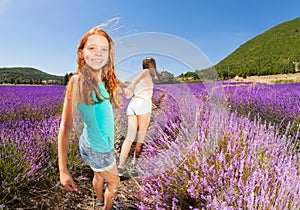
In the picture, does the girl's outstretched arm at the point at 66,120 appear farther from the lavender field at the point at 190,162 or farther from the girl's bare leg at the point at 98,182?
the girl's bare leg at the point at 98,182

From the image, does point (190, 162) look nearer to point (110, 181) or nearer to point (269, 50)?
point (110, 181)

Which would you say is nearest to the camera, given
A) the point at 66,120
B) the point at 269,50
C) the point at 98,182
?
the point at 66,120

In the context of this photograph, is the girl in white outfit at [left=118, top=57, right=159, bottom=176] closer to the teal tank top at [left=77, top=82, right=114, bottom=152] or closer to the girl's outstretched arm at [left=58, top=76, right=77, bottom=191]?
the teal tank top at [left=77, top=82, right=114, bottom=152]

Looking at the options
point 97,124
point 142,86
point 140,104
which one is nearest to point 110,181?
point 97,124

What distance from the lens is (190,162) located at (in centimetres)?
175

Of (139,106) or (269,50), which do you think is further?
(269,50)

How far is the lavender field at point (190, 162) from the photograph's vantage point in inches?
55.6

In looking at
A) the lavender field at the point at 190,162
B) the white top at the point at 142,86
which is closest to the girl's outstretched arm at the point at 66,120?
the lavender field at the point at 190,162

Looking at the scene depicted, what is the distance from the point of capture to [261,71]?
2728cm

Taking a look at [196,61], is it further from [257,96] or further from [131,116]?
[257,96]

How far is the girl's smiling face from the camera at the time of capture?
56.1 inches

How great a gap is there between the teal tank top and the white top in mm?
186

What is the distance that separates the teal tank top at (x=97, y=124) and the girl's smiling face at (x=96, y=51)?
0.57 feet

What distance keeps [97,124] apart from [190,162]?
68 cm
